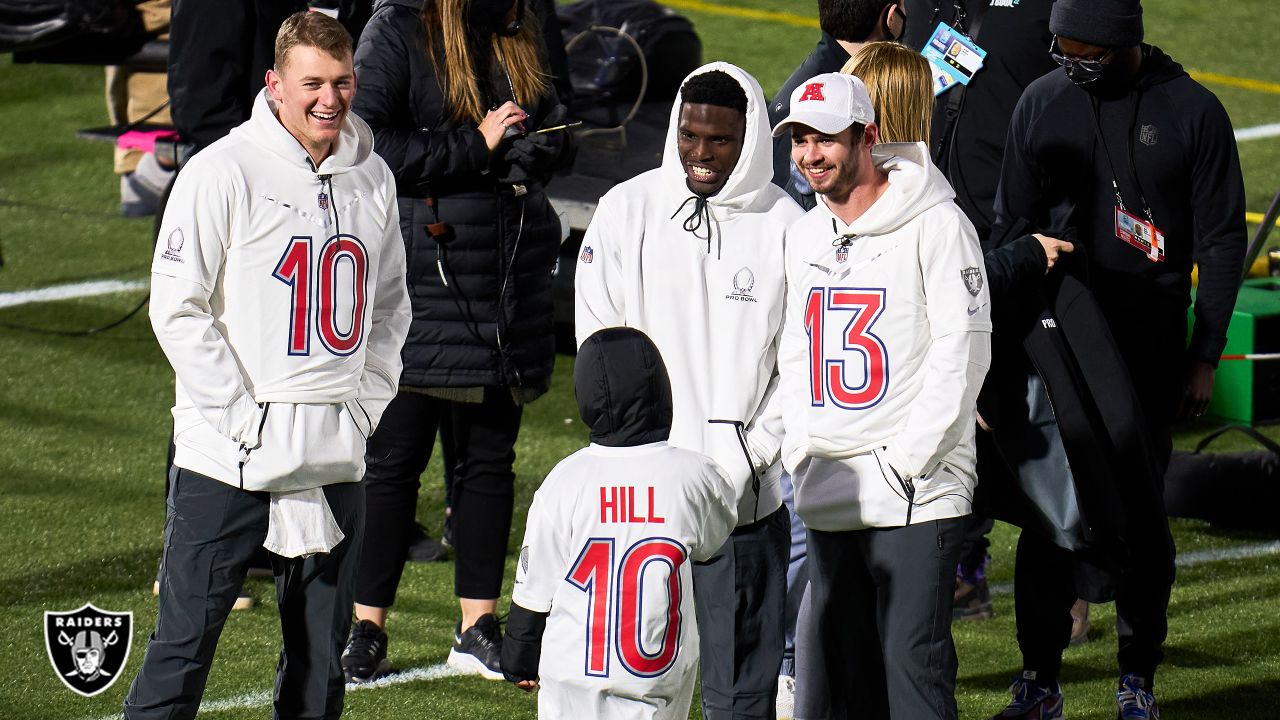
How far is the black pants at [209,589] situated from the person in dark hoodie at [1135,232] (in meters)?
1.98

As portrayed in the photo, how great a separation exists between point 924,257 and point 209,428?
5.39ft

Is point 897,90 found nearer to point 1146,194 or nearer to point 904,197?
point 904,197

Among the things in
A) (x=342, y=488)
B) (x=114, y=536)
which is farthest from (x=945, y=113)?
(x=114, y=536)

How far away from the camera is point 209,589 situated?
4129 millimetres

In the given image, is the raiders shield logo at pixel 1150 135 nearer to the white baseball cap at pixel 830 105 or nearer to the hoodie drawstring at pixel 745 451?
the white baseball cap at pixel 830 105

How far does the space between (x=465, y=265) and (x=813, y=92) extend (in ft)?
5.14

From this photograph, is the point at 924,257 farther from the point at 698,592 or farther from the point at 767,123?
the point at 698,592

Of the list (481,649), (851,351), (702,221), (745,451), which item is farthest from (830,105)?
(481,649)

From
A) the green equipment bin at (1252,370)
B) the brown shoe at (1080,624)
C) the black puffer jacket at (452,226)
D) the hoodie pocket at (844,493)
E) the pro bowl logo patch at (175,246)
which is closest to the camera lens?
the pro bowl logo patch at (175,246)

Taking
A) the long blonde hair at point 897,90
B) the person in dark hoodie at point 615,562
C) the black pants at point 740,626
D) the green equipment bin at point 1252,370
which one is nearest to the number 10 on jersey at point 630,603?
the person in dark hoodie at point 615,562

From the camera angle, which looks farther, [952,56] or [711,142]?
[952,56]

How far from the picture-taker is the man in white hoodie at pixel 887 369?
160 inches

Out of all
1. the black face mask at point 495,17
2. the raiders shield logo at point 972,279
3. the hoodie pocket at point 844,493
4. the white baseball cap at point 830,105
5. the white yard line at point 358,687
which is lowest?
the white yard line at point 358,687

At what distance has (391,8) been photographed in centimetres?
529
